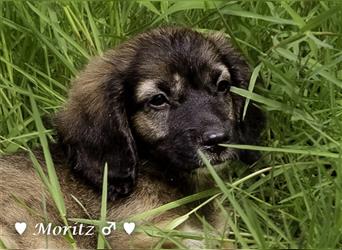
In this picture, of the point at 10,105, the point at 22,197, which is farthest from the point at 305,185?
the point at 10,105

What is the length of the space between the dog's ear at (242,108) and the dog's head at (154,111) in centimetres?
5

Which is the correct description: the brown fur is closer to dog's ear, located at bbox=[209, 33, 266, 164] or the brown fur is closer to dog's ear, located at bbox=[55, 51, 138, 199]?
dog's ear, located at bbox=[55, 51, 138, 199]

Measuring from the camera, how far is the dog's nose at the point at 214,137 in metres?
3.62

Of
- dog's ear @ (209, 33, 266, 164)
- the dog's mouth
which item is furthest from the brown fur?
dog's ear @ (209, 33, 266, 164)

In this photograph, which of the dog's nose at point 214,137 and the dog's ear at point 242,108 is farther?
the dog's ear at point 242,108

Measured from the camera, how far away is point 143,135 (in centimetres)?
383

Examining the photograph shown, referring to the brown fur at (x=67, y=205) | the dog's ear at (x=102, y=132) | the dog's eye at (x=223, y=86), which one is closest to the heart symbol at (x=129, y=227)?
the brown fur at (x=67, y=205)

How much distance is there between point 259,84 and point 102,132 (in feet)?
2.34

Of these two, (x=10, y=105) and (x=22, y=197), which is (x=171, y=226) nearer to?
(x=22, y=197)

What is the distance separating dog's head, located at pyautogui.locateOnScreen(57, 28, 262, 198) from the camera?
147 inches

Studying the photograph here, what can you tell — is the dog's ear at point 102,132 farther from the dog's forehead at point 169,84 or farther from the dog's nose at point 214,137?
the dog's nose at point 214,137

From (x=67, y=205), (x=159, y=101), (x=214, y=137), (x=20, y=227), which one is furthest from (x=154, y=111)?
(x=20, y=227)

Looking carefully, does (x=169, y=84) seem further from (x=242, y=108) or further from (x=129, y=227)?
(x=129, y=227)

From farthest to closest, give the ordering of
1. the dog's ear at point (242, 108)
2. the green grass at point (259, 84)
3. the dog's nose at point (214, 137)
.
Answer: the dog's ear at point (242, 108), the dog's nose at point (214, 137), the green grass at point (259, 84)
